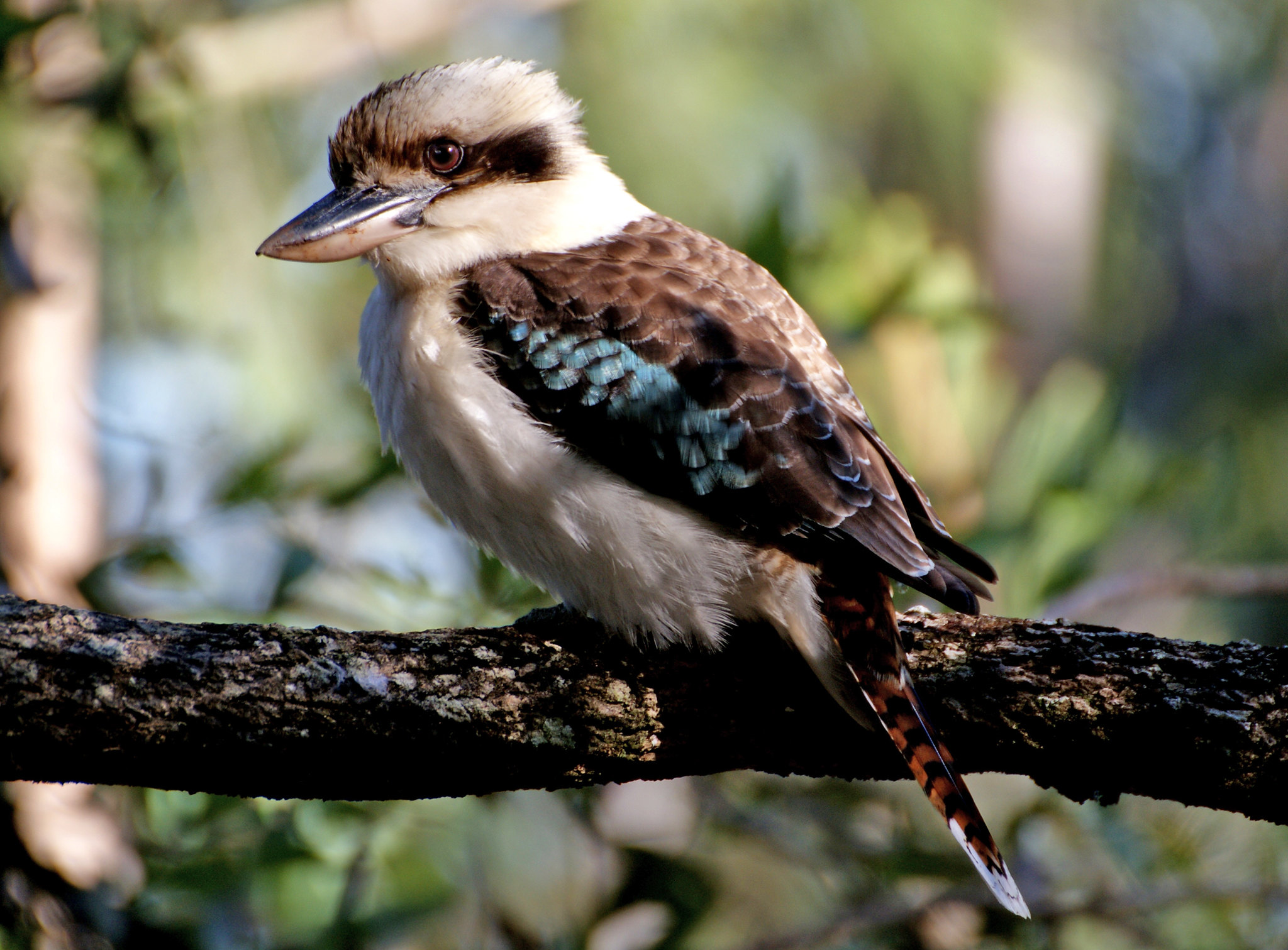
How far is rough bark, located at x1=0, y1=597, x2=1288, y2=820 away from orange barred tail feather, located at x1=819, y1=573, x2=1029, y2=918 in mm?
91

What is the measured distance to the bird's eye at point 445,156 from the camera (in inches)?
101

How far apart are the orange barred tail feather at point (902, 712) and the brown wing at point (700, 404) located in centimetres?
8

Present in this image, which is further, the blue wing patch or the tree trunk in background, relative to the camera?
the tree trunk in background

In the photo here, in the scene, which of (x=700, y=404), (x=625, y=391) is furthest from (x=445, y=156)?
(x=700, y=404)

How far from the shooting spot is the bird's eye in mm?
2559

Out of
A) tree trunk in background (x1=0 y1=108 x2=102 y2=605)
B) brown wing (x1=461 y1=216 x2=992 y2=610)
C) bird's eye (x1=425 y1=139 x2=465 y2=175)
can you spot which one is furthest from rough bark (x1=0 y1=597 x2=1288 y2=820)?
tree trunk in background (x1=0 y1=108 x2=102 y2=605)

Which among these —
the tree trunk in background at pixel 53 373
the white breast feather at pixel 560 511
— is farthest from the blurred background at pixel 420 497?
the white breast feather at pixel 560 511

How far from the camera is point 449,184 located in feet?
8.40

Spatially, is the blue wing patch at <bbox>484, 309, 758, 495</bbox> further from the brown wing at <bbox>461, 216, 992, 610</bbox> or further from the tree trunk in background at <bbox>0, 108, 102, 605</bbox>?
the tree trunk in background at <bbox>0, 108, 102, 605</bbox>

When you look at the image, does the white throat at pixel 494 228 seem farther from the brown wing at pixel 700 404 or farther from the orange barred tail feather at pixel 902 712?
the orange barred tail feather at pixel 902 712

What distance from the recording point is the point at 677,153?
7285mm

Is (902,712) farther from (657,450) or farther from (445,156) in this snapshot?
(445,156)

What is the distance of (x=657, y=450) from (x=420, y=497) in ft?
3.94

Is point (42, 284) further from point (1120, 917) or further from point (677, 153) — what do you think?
point (677, 153)
